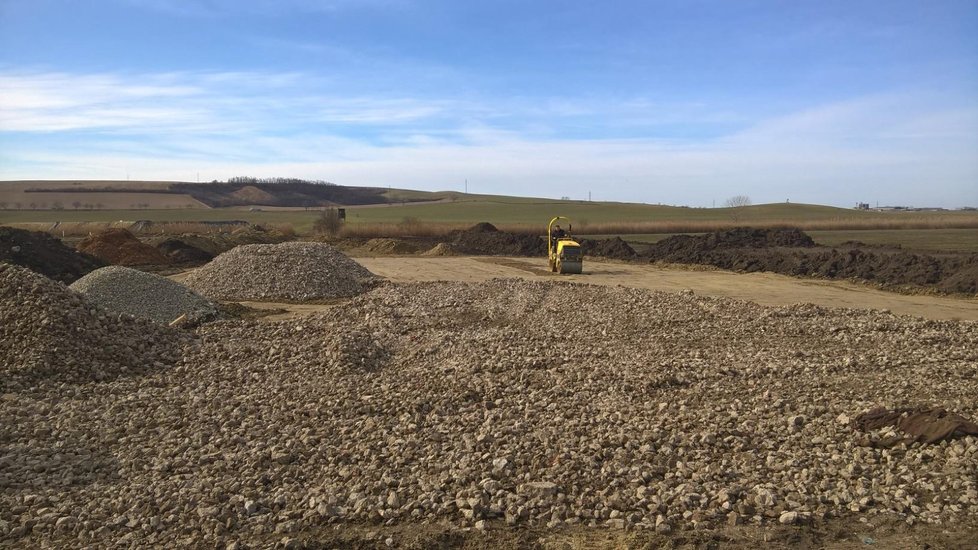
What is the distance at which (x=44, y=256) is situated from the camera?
76.7 feet

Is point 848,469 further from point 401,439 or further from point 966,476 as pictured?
point 401,439

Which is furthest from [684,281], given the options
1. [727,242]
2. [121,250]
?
[121,250]

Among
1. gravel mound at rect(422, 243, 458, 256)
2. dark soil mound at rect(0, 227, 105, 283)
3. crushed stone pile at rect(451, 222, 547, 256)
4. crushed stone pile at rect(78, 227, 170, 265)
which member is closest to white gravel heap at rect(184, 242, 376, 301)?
dark soil mound at rect(0, 227, 105, 283)

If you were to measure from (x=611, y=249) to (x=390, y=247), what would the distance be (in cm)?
1157

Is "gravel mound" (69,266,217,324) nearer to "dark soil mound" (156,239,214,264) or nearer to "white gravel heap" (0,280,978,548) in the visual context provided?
"white gravel heap" (0,280,978,548)

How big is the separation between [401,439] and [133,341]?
21.6 feet

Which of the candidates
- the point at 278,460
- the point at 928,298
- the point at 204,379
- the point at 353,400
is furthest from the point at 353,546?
the point at 928,298

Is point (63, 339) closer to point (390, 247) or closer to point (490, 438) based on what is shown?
point (490, 438)

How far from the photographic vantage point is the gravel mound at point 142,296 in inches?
595

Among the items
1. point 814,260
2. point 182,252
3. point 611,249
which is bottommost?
point 182,252

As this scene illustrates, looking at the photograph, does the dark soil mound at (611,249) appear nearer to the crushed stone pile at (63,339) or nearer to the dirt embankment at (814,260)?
the dirt embankment at (814,260)

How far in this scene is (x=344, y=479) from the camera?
6742mm

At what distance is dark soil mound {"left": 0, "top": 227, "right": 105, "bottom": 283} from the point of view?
73.8 feet

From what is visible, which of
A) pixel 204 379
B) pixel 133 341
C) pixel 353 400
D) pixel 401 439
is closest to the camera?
pixel 401 439
